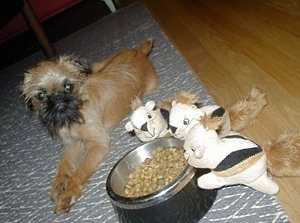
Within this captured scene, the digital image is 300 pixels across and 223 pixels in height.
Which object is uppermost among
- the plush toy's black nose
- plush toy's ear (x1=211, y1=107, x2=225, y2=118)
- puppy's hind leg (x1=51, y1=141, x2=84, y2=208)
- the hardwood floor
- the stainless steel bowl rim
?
the plush toy's black nose

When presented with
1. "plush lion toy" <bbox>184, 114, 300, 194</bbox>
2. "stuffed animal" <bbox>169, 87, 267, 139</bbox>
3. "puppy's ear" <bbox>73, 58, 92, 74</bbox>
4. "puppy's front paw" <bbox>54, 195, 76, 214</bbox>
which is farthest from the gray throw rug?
"puppy's ear" <bbox>73, 58, 92, 74</bbox>

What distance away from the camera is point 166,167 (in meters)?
1.64

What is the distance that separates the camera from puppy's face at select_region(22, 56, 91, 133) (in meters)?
2.09

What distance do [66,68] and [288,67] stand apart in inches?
46.5

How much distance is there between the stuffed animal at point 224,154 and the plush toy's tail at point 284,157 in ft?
0.43

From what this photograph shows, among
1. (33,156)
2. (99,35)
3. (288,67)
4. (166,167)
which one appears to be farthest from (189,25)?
(166,167)

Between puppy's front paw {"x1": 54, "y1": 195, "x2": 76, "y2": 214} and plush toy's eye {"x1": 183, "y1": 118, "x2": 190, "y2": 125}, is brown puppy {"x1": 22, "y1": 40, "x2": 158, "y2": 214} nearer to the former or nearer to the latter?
puppy's front paw {"x1": 54, "y1": 195, "x2": 76, "y2": 214}

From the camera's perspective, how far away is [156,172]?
64.5 inches

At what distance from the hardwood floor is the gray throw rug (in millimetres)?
92

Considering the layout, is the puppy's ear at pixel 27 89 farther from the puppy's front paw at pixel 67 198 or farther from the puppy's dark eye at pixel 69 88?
the puppy's front paw at pixel 67 198

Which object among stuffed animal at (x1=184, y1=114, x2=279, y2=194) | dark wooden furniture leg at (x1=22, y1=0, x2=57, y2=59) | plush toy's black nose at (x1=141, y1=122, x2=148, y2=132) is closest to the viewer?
stuffed animal at (x1=184, y1=114, x2=279, y2=194)

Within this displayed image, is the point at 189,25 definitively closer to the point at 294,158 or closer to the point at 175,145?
the point at 175,145

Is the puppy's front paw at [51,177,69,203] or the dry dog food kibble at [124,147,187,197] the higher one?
the dry dog food kibble at [124,147,187,197]

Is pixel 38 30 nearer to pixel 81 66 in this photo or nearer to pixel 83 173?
pixel 81 66
